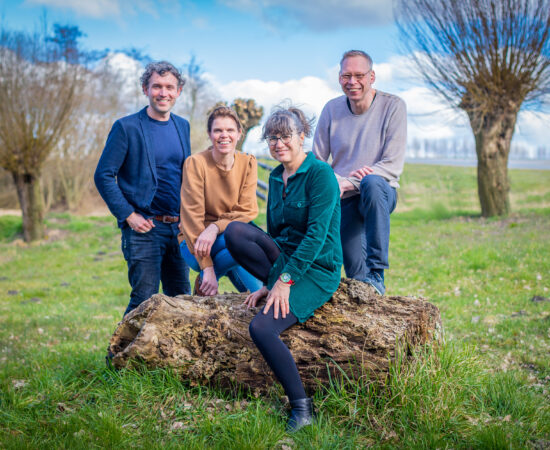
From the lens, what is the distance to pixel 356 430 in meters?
3.84

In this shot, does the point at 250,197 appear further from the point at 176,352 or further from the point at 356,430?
the point at 356,430

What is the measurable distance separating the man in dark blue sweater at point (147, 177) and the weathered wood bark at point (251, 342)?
887mm

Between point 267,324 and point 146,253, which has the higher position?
point 146,253

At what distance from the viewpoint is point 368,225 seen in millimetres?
4984

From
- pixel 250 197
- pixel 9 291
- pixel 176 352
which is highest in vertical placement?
pixel 250 197

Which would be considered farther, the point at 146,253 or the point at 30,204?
the point at 30,204

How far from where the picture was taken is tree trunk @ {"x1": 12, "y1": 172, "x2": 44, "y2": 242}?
18.7m

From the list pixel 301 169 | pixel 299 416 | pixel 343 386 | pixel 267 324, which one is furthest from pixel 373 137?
pixel 299 416

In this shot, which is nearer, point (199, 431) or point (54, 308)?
point (199, 431)

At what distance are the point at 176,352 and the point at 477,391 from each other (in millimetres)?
2748

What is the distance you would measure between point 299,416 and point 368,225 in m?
2.04

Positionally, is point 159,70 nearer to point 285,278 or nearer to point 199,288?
point 199,288

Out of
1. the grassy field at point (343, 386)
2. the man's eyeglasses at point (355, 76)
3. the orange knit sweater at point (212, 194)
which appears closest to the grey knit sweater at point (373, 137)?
the man's eyeglasses at point (355, 76)

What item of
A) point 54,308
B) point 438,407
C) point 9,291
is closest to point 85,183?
point 9,291
